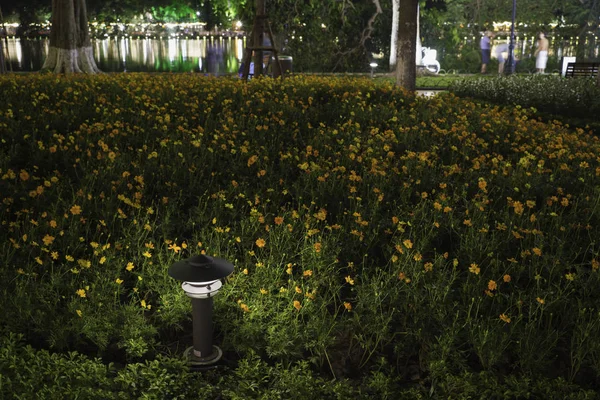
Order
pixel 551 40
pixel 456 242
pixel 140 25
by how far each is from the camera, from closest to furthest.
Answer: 1. pixel 456 242
2. pixel 551 40
3. pixel 140 25

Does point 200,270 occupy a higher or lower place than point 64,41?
lower

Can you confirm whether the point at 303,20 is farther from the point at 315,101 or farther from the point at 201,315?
the point at 201,315

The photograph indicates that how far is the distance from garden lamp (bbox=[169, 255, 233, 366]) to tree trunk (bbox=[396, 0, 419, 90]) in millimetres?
10023

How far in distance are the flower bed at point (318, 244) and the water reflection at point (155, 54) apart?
19.4 m

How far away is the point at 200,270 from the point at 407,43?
34.2 feet

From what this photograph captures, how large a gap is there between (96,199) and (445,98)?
7155 millimetres

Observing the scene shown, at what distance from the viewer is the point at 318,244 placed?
418 centimetres

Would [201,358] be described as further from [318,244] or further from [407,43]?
[407,43]

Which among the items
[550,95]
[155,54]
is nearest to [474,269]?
[550,95]

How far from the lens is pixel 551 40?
29594 millimetres

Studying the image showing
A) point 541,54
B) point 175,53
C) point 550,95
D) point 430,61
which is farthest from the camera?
point 175,53

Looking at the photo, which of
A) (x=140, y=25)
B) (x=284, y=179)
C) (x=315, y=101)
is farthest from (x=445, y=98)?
(x=140, y=25)

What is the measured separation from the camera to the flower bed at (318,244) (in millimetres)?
3750

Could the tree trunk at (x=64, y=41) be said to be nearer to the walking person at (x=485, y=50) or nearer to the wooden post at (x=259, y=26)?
the wooden post at (x=259, y=26)
